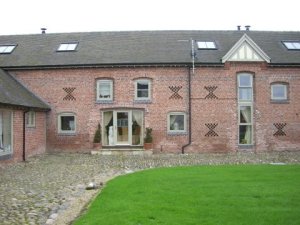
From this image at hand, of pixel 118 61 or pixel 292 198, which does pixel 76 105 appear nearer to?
pixel 118 61

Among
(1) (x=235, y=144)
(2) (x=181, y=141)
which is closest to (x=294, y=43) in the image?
(1) (x=235, y=144)

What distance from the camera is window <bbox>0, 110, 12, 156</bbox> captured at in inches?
678

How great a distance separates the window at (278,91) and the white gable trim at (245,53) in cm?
171

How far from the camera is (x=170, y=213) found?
301 inches

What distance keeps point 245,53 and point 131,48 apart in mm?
7085

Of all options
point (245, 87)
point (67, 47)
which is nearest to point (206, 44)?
point (245, 87)

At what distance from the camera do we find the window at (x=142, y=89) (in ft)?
75.3

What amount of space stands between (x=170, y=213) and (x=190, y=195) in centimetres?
176

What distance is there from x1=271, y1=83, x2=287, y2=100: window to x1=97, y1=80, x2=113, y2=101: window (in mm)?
Result: 9904

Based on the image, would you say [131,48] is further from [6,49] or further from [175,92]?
[6,49]

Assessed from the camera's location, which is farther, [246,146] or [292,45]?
[292,45]

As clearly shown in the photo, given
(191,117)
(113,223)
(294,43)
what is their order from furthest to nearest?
(294,43) < (191,117) < (113,223)

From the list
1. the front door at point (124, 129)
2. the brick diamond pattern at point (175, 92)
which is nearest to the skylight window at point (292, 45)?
the brick diamond pattern at point (175, 92)

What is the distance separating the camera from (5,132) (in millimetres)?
17594
